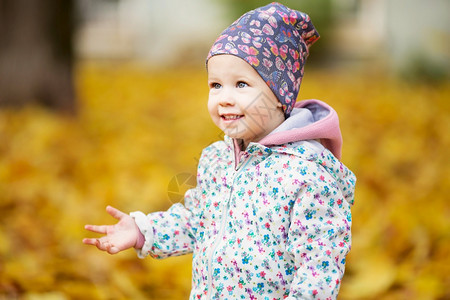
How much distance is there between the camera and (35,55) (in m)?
6.21

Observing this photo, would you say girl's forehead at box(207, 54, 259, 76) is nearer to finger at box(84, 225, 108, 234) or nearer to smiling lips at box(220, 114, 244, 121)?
smiling lips at box(220, 114, 244, 121)

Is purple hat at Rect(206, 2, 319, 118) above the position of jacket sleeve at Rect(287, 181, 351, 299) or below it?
above

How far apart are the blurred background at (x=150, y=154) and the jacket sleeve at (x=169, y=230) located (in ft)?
0.23

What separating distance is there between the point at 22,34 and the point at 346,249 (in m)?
5.20

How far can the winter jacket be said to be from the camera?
1592 mm

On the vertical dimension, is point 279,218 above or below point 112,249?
above

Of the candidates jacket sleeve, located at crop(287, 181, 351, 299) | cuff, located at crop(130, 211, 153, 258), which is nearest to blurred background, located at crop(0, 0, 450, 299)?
cuff, located at crop(130, 211, 153, 258)

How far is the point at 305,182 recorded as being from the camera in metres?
1.62

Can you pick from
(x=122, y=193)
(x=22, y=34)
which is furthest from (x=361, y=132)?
(x=22, y=34)

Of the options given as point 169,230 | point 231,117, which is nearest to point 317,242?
point 231,117

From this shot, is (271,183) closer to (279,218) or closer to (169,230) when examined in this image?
(279,218)

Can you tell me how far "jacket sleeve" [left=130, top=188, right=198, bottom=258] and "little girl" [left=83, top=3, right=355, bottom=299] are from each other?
0.11m

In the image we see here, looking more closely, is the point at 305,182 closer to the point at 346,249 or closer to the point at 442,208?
the point at 346,249

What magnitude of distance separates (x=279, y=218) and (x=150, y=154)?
11.4 feet
